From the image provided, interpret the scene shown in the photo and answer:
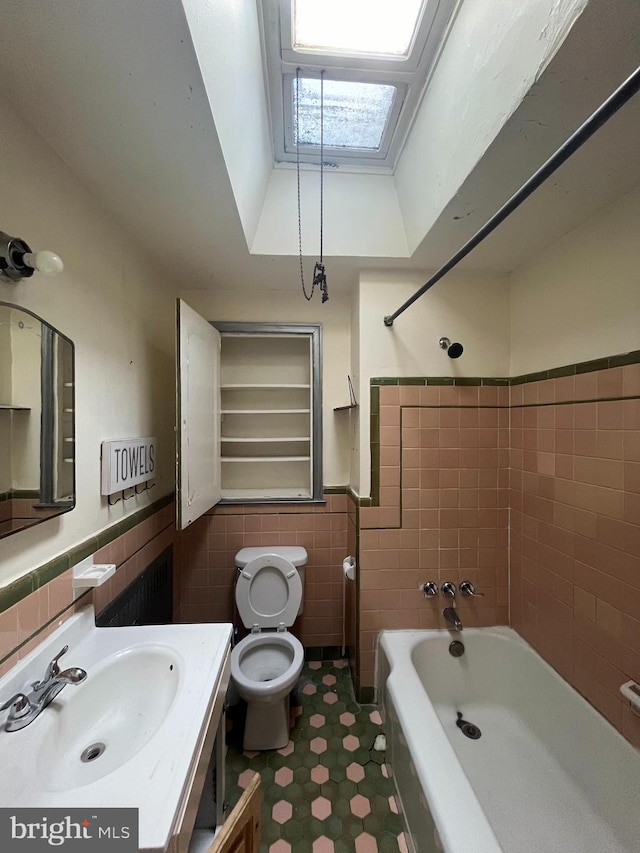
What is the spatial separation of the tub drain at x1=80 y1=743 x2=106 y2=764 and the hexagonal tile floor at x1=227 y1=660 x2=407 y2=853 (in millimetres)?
761

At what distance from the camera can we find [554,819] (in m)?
1.17

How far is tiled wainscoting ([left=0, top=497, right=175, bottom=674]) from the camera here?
0.86 m

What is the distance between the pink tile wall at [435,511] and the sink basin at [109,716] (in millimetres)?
1025

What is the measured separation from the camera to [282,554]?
1916mm

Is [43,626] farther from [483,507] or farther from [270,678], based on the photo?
[483,507]

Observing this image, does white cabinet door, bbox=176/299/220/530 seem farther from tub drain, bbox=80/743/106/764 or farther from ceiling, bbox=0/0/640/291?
tub drain, bbox=80/743/106/764

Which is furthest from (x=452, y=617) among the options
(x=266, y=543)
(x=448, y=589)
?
(x=266, y=543)

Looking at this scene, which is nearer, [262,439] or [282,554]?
[282,554]

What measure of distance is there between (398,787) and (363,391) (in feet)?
5.45

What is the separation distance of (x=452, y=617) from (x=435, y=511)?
53 cm

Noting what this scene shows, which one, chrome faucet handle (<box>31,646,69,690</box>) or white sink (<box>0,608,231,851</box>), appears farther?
chrome faucet handle (<box>31,646,69,690</box>)

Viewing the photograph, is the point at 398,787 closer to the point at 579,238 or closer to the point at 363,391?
the point at 363,391

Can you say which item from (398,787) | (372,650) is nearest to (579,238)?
(372,650)

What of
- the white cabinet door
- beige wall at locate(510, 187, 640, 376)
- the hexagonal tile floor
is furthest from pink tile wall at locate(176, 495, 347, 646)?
beige wall at locate(510, 187, 640, 376)
